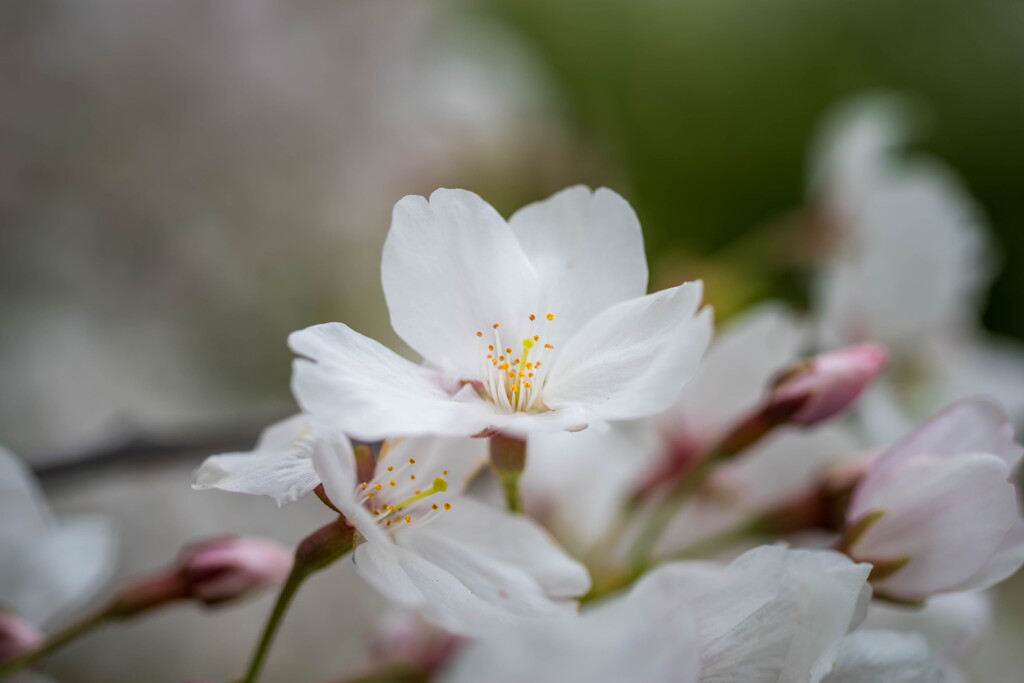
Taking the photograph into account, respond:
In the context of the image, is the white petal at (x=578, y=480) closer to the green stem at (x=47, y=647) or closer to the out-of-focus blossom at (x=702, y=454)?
the out-of-focus blossom at (x=702, y=454)

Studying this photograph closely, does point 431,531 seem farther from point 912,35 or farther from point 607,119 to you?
point 912,35

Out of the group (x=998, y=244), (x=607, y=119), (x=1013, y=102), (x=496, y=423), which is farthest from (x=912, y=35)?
(x=496, y=423)

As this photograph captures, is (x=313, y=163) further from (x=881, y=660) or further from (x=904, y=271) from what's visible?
(x=881, y=660)

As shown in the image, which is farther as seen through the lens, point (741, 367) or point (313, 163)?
point (313, 163)

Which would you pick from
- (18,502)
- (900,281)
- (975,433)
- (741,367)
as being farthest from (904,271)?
(18,502)

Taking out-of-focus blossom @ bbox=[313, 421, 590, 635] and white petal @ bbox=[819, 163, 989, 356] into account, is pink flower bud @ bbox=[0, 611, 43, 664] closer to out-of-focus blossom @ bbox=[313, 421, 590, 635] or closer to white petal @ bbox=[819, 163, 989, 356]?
out-of-focus blossom @ bbox=[313, 421, 590, 635]

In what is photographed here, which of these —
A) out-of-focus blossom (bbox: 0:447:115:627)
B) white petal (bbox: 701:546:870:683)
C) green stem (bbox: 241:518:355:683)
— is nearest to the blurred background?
out-of-focus blossom (bbox: 0:447:115:627)
